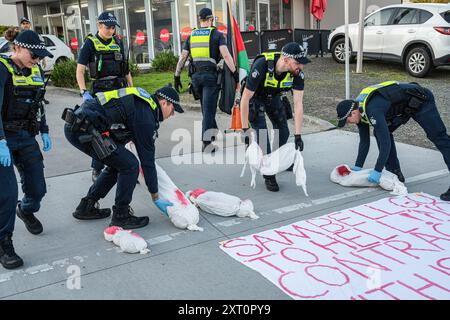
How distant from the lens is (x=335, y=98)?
9.66 m

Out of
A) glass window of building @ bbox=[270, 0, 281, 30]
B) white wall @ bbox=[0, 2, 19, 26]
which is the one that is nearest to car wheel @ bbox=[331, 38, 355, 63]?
glass window of building @ bbox=[270, 0, 281, 30]

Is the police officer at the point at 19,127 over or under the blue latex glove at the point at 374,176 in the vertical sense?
over

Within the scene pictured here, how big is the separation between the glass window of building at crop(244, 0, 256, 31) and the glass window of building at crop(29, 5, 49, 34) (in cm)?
904

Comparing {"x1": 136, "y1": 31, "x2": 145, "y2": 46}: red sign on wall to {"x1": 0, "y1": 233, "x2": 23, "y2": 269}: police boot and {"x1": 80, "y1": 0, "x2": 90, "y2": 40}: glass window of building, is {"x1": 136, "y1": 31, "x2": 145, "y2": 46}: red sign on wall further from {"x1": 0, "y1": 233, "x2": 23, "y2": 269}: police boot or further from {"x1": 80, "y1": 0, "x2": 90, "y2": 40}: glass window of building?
{"x1": 0, "y1": 233, "x2": 23, "y2": 269}: police boot

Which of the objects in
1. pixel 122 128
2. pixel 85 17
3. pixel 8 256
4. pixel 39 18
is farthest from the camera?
pixel 39 18

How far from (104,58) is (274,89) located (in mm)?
1850

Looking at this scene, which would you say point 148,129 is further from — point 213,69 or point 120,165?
point 213,69

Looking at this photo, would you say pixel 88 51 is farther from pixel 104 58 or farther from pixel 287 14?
pixel 287 14

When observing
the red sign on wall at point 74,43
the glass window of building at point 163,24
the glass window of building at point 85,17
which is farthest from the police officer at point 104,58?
the red sign on wall at point 74,43

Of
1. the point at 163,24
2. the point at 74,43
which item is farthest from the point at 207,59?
the point at 74,43

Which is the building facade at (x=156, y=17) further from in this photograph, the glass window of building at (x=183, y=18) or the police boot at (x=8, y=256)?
the police boot at (x=8, y=256)

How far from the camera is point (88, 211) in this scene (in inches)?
172

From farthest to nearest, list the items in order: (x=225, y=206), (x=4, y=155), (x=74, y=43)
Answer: (x=74, y=43) < (x=225, y=206) < (x=4, y=155)

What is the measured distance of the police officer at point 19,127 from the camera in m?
3.38
